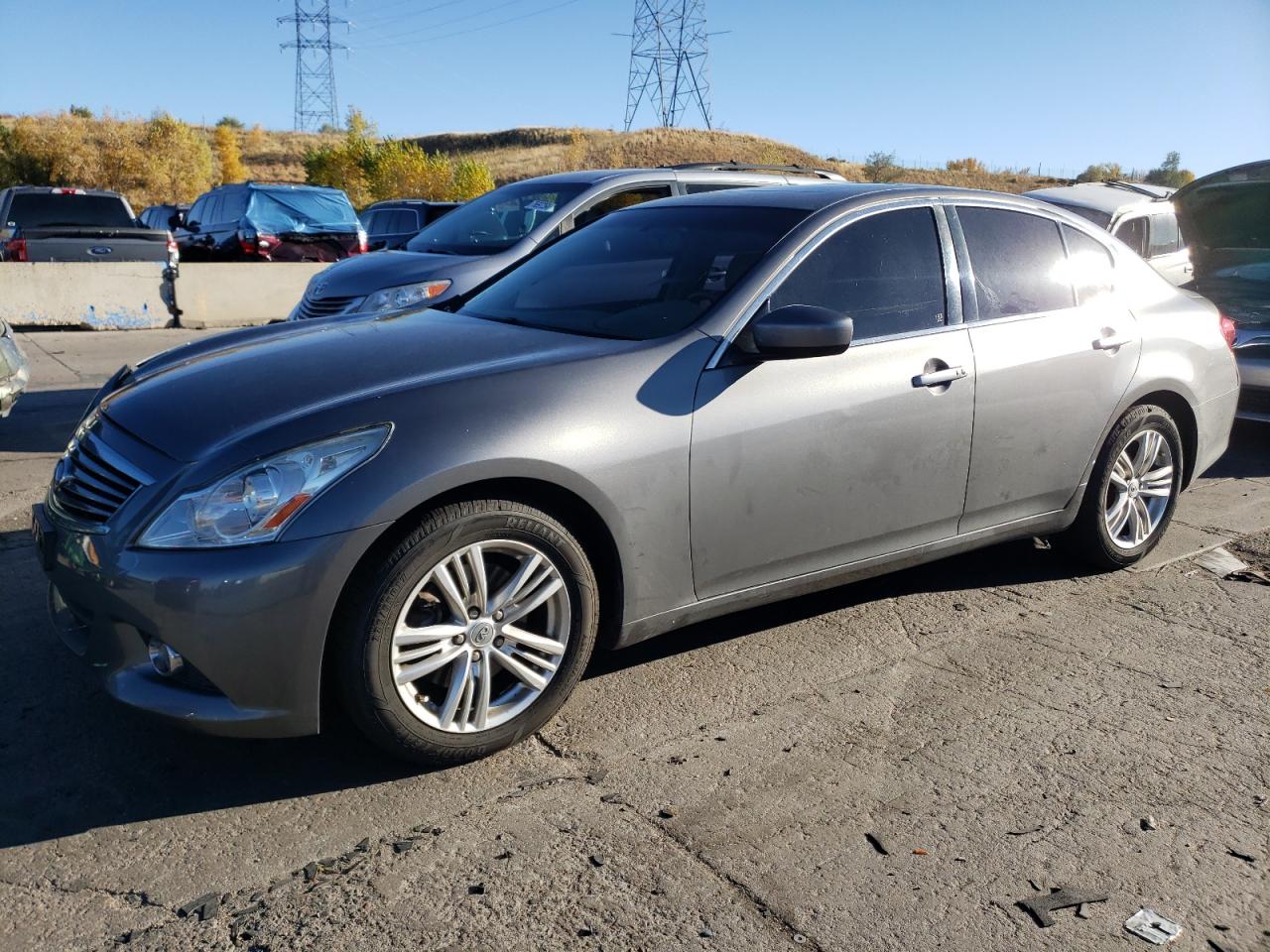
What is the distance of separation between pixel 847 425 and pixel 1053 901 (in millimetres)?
1705

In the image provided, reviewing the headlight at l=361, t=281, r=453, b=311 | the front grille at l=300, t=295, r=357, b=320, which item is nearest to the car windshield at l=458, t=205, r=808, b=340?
the headlight at l=361, t=281, r=453, b=311

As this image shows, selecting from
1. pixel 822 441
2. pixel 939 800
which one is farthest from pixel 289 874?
pixel 822 441

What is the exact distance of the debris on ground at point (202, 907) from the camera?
2643 millimetres

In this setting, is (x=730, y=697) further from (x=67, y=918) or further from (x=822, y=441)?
(x=67, y=918)

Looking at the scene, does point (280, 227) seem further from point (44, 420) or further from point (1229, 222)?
point (1229, 222)

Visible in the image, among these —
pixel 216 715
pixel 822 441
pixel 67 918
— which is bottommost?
pixel 67 918

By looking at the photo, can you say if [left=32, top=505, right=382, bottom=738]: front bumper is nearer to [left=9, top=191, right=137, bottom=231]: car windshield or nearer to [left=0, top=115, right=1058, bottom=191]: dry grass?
[left=9, top=191, right=137, bottom=231]: car windshield

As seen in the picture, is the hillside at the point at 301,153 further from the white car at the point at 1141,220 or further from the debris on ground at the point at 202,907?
the debris on ground at the point at 202,907

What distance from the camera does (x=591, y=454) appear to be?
340cm

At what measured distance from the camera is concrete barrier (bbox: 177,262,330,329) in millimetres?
14617

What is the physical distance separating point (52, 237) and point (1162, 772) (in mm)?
14510

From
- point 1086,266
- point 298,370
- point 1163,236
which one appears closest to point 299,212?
point 1163,236

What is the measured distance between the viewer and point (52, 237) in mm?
14242

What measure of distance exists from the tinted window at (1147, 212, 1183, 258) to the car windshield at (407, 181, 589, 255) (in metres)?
5.67
